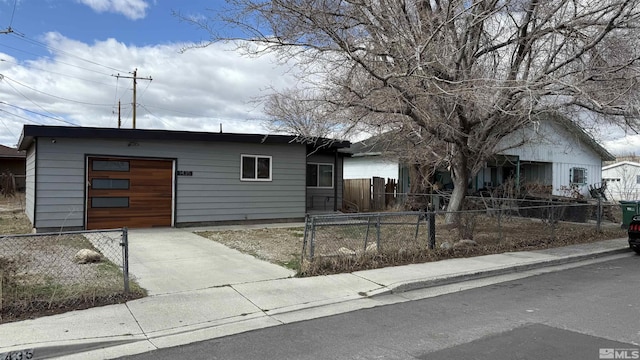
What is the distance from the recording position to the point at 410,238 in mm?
10062

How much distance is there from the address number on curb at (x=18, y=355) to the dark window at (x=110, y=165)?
954 centimetres

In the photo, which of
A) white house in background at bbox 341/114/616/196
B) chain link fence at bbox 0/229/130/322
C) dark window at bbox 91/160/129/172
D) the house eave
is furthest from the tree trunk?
dark window at bbox 91/160/129/172

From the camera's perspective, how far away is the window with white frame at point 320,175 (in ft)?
62.8

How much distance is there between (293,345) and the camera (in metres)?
4.86

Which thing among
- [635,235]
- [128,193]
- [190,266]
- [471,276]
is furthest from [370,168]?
[190,266]

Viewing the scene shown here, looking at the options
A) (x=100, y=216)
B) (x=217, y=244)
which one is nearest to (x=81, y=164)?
(x=100, y=216)

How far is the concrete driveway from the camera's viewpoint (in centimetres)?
734

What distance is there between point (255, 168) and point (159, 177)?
323 centimetres

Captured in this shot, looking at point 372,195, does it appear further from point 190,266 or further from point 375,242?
point 190,266

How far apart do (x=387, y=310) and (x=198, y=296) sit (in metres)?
2.77

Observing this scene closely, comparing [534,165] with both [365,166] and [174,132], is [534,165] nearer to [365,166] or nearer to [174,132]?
[365,166]

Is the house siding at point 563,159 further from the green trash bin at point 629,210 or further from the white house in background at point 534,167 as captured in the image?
the green trash bin at point 629,210

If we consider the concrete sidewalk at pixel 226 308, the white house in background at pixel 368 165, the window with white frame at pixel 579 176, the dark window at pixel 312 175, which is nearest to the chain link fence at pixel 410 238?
the concrete sidewalk at pixel 226 308

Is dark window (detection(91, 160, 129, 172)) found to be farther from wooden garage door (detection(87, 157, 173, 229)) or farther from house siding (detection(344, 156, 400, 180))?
house siding (detection(344, 156, 400, 180))
